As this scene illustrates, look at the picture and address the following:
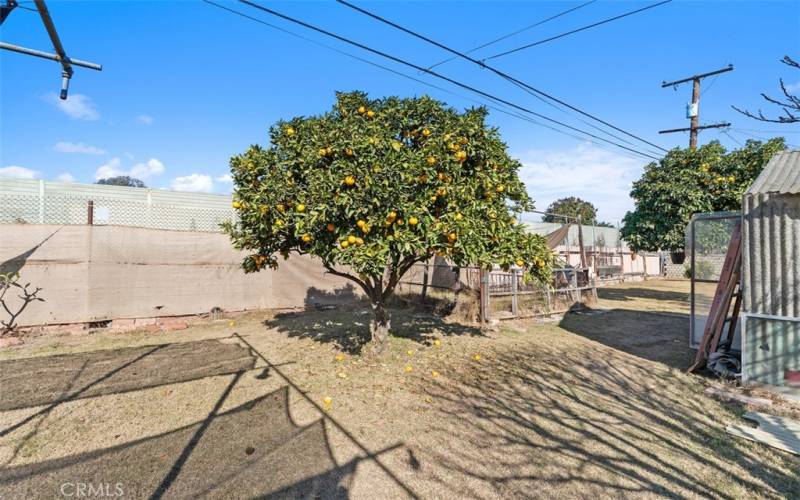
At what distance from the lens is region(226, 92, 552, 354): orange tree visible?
398 centimetres

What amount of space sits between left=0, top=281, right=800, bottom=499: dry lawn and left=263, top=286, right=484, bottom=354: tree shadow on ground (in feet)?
1.67

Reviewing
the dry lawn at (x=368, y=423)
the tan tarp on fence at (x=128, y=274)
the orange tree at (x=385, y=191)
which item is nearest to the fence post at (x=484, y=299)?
the dry lawn at (x=368, y=423)

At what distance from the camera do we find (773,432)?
139 inches

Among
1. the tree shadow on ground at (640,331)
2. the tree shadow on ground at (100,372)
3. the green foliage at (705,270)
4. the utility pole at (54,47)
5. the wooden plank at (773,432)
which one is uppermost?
the utility pole at (54,47)

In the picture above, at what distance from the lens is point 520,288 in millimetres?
10711

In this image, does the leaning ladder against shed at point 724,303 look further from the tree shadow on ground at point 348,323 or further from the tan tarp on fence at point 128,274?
the tan tarp on fence at point 128,274

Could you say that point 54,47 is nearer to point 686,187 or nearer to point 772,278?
point 772,278

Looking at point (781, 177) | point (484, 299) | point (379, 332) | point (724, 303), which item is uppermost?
point (781, 177)

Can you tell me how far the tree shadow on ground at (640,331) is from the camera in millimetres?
6355

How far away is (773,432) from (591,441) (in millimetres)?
1900

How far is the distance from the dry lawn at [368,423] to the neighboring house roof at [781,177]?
2.64 meters

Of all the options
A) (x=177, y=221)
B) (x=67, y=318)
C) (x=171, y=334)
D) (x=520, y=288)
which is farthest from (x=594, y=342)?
(x=67, y=318)

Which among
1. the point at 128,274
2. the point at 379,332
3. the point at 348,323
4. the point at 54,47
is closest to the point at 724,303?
the point at 379,332

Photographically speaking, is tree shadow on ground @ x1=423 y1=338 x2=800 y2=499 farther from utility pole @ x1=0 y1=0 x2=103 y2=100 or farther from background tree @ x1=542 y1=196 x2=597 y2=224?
background tree @ x1=542 y1=196 x2=597 y2=224
